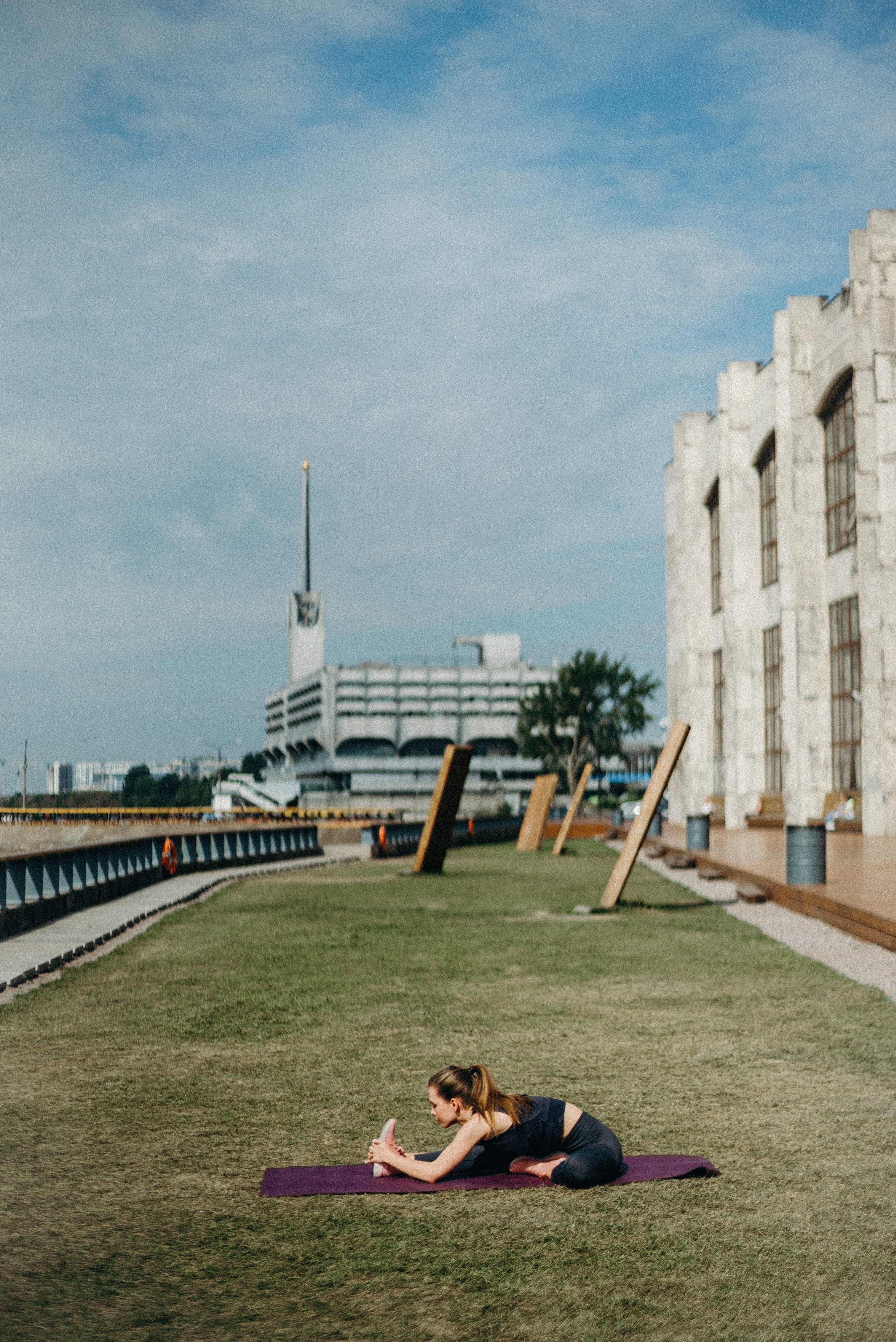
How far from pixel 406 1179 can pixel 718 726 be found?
174 ft

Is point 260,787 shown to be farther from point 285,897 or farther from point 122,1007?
point 122,1007

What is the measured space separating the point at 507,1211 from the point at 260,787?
468 ft

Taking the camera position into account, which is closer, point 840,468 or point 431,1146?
point 431,1146

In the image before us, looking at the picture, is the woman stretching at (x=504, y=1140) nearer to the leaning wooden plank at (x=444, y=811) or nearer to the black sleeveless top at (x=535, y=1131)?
the black sleeveless top at (x=535, y=1131)

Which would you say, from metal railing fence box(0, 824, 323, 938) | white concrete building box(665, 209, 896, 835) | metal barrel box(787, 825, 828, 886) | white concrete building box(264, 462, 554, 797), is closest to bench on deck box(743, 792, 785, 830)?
white concrete building box(665, 209, 896, 835)

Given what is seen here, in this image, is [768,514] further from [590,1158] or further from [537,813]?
[590,1158]

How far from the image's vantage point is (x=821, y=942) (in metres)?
14.9

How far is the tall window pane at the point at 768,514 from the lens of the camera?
50500 millimetres

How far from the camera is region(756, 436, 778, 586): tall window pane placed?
50500mm

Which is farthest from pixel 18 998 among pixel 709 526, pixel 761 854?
pixel 709 526

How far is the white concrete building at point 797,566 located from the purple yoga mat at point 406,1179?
32240 mm

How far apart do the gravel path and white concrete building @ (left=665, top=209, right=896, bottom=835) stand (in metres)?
17.5

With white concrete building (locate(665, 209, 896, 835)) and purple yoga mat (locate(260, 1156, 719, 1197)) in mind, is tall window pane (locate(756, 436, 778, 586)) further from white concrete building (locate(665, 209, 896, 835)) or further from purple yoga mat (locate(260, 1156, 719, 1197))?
purple yoga mat (locate(260, 1156, 719, 1197))

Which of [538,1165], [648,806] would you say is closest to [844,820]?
[648,806]
